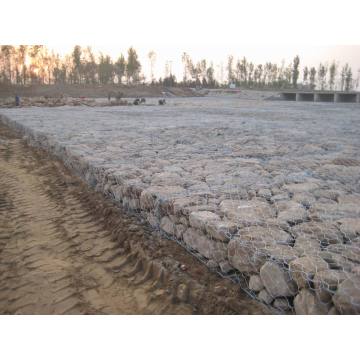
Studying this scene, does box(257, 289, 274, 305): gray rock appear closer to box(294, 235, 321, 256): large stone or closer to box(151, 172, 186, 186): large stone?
box(294, 235, 321, 256): large stone

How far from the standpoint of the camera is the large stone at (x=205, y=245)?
276cm

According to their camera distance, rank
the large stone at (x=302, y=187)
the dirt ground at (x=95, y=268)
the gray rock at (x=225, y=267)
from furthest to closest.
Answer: the large stone at (x=302, y=187) < the gray rock at (x=225, y=267) < the dirt ground at (x=95, y=268)

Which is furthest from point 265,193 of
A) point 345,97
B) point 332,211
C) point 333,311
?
point 345,97

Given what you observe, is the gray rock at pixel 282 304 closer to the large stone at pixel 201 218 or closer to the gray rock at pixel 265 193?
the large stone at pixel 201 218

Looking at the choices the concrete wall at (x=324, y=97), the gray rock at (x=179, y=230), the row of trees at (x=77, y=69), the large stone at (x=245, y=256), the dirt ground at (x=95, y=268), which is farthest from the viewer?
the row of trees at (x=77, y=69)

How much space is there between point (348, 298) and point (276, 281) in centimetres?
44

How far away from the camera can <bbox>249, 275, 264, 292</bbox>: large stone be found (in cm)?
241

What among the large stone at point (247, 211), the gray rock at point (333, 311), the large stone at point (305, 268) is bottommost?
the gray rock at point (333, 311)

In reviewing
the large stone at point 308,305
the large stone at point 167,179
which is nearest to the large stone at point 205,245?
the large stone at point 308,305

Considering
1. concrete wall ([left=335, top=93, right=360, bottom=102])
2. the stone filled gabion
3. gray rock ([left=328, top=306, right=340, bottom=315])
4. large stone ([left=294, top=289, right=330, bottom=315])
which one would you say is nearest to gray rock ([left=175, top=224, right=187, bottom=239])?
the stone filled gabion

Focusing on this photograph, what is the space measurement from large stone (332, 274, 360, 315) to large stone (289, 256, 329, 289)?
178mm

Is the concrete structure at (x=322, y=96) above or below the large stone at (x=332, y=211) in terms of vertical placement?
above

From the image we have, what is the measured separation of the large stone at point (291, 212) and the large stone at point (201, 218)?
576 mm

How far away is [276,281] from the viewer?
7.47 feet
